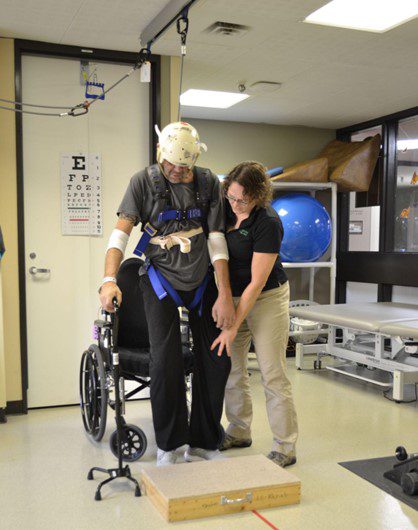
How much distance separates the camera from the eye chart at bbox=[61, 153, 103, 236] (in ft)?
13.1

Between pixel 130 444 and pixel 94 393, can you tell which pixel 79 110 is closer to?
pixel 94 393

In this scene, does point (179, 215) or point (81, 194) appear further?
point (81, 194)

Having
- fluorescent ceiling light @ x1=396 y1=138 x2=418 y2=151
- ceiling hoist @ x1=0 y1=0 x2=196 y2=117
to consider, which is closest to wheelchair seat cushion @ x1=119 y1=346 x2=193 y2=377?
ceiling hoist @ x1=0 y1=0 x2=196 y2=117

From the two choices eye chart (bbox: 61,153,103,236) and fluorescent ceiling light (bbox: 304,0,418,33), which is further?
eye chart (bbox: 61,153,103,236)

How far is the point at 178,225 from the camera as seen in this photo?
111 inches

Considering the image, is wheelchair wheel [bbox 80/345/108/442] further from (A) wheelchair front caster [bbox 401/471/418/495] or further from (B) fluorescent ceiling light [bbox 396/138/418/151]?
(B) fluorescent ceiling light [bbox 396/138/418/151]

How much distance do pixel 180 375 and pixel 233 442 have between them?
0.63 metres

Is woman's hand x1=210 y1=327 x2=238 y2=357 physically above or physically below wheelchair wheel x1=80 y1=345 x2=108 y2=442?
above

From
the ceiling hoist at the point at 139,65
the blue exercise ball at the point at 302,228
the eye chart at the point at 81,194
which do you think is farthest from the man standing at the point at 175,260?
the blue exercise ball at the point at 302,228

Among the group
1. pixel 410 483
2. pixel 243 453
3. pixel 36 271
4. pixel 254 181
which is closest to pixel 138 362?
pixel 243 453

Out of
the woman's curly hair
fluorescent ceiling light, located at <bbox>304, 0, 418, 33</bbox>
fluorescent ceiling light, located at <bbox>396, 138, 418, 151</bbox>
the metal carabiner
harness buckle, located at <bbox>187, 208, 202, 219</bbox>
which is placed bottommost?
harness buckle, located at <bbox>187, 208, 202, 219</bbox>

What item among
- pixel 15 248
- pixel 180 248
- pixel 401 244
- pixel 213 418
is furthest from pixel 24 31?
pixel 401 244

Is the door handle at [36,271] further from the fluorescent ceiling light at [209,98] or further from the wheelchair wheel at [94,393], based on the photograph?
the fluorescent ceiling light at [209,98]

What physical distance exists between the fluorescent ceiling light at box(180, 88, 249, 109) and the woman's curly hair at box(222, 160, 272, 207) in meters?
2.36
